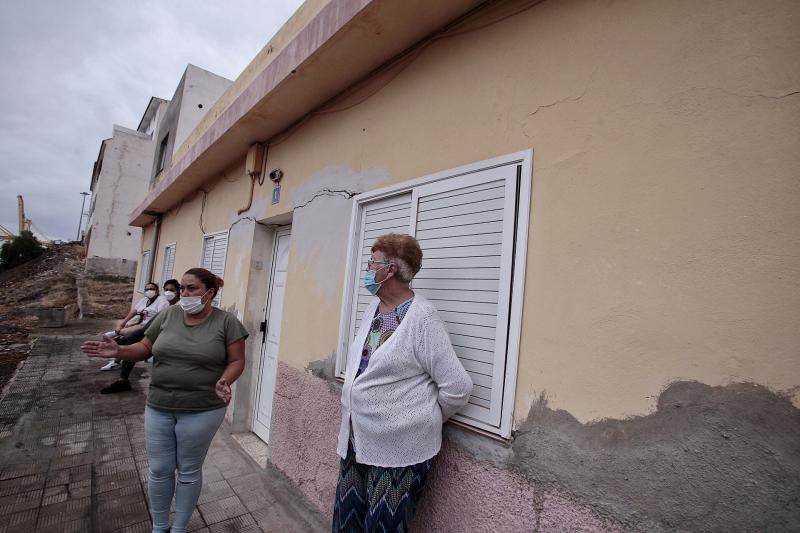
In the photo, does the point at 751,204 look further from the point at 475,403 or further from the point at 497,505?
the point at 497,505

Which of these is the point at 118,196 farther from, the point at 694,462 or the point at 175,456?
the point at 694,462

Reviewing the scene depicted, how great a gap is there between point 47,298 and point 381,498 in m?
21.3

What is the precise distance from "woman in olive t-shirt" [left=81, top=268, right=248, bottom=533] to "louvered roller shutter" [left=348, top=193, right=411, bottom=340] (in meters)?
0.90

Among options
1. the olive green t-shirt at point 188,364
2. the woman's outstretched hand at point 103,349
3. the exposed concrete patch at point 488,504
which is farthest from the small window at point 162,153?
the exposed concrete patch at point 488,504

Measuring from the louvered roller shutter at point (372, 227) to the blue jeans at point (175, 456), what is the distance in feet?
3.79

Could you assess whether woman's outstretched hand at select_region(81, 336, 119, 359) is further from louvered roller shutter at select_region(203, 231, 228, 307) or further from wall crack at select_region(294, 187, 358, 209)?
louvered roller shutter at select_region(203, 231, 228, 307)


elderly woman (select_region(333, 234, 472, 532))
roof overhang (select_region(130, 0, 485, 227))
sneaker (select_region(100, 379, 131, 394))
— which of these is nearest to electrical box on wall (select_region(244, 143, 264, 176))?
roof overhang (select_region(130, 0, 485, 227))

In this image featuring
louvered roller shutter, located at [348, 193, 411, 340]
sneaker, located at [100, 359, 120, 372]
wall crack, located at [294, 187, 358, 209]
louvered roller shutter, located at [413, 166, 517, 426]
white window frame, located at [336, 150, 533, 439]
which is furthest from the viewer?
sneaker, located at [100, 359, 120, 372]

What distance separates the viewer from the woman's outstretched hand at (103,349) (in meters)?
2.35

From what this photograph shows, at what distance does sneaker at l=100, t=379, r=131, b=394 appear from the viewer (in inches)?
Result: 216

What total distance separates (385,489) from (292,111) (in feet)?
11.4

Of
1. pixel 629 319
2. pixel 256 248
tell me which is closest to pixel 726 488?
pixel 629 319

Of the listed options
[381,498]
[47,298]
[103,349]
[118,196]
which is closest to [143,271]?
[47,298]

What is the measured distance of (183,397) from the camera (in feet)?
7.51
